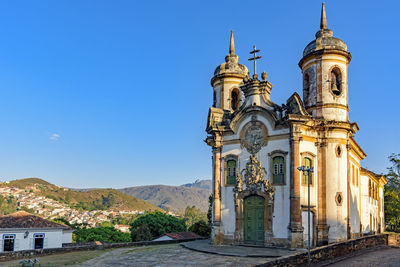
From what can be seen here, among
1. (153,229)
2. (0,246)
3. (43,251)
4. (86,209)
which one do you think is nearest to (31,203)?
(86,209)

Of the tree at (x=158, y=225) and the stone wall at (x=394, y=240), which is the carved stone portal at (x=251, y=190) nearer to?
the stone wall at (x=394, y=240)

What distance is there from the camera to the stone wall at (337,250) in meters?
14.2

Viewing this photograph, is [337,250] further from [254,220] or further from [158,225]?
[158,225]

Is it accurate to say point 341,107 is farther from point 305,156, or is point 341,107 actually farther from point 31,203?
point 31,203

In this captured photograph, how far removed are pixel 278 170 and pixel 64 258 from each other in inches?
498

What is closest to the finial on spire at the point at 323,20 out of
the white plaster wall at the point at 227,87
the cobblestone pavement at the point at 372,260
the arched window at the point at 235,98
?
the white plaster wall at the point at 227,87

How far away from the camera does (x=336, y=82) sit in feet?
78.6

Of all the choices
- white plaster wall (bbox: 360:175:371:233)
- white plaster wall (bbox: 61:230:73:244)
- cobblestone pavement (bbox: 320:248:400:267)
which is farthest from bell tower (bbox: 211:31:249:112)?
white plaster wall (bbox: 61:230:73:244)

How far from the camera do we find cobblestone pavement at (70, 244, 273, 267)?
659 inches

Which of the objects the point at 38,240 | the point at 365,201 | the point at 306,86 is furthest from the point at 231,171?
the point at 38,240

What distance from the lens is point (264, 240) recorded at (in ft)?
71.4

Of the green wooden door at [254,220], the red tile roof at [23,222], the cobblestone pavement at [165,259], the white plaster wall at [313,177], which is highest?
the white plaster wall at [313,177]

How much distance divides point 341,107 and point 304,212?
23.1 ft

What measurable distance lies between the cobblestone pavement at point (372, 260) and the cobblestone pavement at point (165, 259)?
363cm
